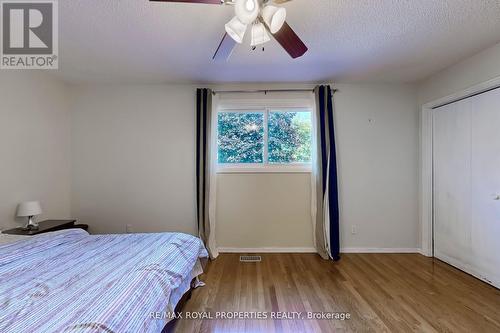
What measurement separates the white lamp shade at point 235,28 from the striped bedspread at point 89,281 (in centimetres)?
→ 159

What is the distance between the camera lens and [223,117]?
11.4 feet

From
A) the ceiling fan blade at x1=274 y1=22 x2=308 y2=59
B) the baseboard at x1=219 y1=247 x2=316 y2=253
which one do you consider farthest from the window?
the ceiling fan blade at x1=274 y1=22 x2=308 y2=59

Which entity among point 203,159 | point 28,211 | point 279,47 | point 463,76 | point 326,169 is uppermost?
point 279,47

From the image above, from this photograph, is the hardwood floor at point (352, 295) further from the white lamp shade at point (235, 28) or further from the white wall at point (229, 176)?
the white lamp shade at point (235, 28)

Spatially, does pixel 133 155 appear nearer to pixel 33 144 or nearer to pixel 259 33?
pixel 33 144

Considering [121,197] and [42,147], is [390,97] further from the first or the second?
[42,147]

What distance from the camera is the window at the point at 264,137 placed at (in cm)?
344

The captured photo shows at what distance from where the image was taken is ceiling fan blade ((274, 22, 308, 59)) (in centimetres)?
152

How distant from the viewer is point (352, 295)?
220 centimetres

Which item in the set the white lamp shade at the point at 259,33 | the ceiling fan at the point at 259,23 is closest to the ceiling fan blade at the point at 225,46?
the ceiling fan at the point at 259,23

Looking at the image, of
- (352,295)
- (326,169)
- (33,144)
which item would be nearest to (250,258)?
(352,295)

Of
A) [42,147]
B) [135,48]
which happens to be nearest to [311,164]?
[135,48]

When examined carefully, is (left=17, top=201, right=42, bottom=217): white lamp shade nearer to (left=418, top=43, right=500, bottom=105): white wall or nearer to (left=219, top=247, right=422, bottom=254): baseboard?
(left=219, top=247, right=422, bottom=254): baseboard

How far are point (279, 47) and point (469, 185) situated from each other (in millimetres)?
2697
